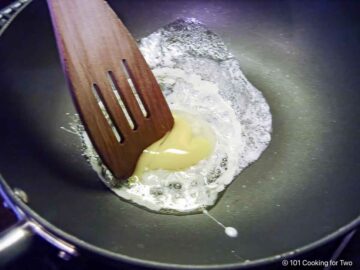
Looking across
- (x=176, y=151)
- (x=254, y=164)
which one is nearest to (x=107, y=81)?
(x=176, y=151)

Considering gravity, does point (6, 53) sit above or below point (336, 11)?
above

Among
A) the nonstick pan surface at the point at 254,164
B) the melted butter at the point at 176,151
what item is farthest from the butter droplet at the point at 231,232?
the melted butter at the point at 176,151

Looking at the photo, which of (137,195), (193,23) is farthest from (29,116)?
(193,23)

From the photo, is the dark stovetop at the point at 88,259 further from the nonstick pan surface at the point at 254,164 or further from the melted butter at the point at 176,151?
the melted butter at the point at 176,151

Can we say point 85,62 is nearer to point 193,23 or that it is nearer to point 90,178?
point 90,178

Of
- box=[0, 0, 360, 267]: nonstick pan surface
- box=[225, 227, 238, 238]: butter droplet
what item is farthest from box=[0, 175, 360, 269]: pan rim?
box=[225, 227, 238, 238]: butter droplet
